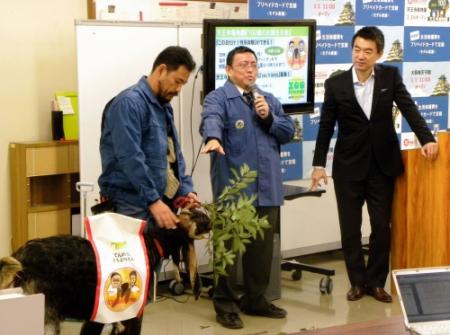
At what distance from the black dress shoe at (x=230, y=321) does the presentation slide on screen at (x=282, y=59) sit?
1472 mm

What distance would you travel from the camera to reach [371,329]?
2260 mm

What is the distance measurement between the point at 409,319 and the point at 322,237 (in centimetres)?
383

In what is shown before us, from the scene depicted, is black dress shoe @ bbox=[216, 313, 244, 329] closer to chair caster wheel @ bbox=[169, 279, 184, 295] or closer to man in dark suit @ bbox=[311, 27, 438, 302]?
chair caster wheel @ bbox=[169, 279, 184, 295]

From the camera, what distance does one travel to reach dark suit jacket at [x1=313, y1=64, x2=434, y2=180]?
4668mm

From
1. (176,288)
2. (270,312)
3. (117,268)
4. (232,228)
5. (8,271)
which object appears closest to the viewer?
(8,271)

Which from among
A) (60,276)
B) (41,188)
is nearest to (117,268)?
(60,276)

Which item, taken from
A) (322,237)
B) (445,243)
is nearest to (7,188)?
(322,237)

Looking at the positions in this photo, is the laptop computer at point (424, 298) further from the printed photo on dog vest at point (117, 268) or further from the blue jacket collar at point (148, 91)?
the blue jacket collar at point (148, 91)

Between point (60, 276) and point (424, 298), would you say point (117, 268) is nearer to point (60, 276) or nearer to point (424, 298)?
point (60, 276)

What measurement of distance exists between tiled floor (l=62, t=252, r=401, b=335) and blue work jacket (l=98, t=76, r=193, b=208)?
1.10m

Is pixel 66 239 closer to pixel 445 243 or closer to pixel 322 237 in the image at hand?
pixel 445 243

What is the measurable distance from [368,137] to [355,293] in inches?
38.7

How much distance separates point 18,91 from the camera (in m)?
5.28

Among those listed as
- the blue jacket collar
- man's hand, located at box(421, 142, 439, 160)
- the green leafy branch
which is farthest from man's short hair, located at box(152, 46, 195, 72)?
man's hand, located at box(421, 142, 439, 160)
